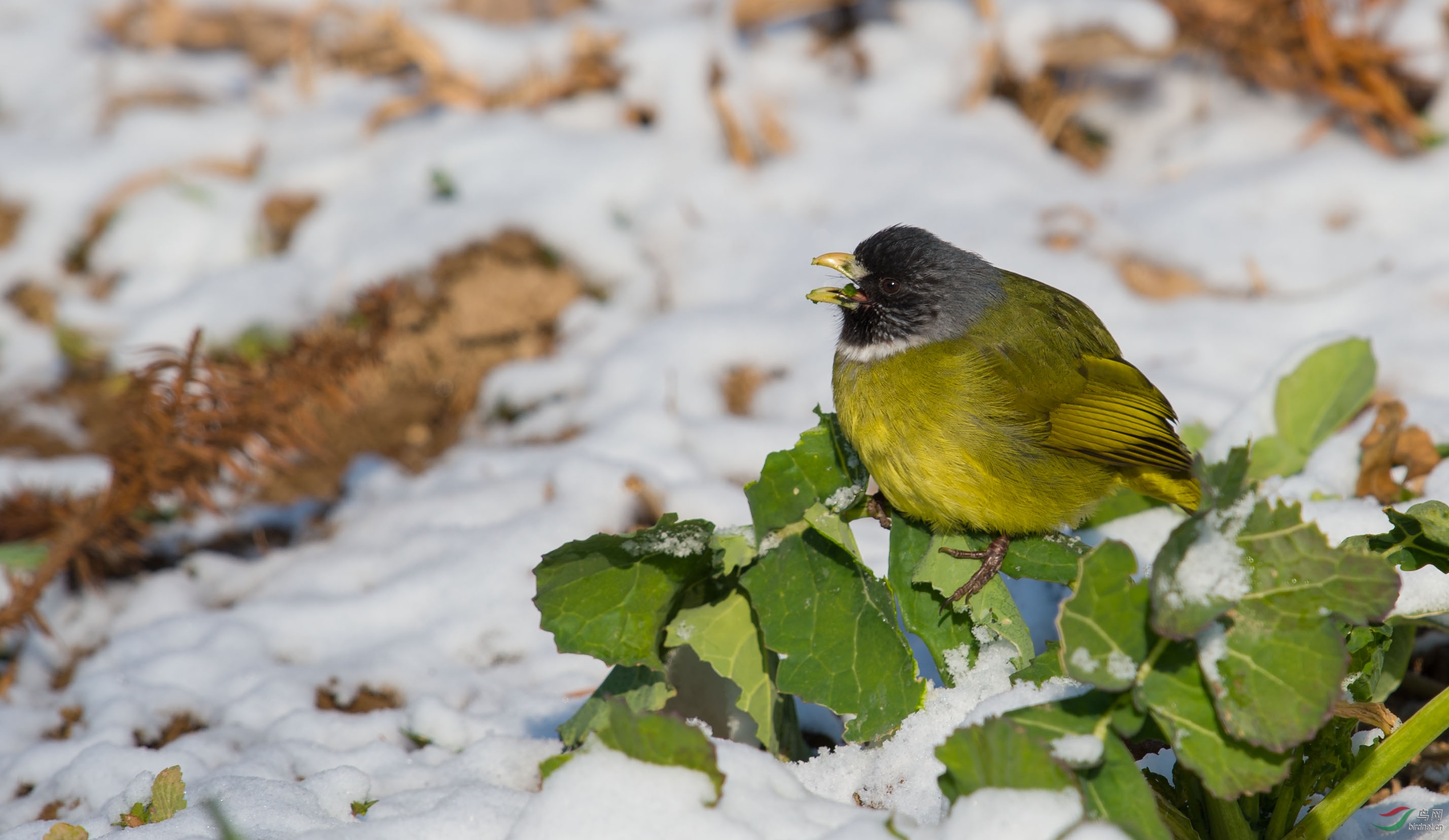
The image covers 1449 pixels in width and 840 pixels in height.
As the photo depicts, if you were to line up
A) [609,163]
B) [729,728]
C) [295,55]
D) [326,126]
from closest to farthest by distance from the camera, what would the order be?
[729,728]
[609,163]
[326,126]
[295,55]

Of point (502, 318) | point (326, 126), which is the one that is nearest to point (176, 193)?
point (326, 126)

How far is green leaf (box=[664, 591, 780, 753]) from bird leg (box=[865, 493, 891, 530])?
0.46 metres

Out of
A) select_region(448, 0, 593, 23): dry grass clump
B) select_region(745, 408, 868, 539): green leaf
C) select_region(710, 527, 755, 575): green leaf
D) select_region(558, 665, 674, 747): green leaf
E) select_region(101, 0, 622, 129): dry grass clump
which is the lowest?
select_region(558, 665, 674, 747): green leaf

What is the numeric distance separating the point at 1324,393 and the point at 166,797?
3.36 m

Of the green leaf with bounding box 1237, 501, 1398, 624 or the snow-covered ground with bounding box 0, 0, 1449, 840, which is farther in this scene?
the snow-covered ground with bounding box 0, 0, 1449, 840

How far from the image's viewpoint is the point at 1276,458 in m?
3.39

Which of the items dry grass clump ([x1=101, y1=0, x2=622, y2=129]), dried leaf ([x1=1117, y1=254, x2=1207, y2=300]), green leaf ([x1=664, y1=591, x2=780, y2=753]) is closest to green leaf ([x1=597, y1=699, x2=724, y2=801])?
green leaf ([x1=664, y1=591, x2=780, y2=753])

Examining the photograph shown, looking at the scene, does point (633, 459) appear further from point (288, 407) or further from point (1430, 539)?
point (1430, 539)

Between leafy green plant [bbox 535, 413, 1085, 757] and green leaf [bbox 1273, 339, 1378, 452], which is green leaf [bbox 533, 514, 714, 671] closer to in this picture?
leafy green plant [bbox 535, 413, 1085, 757]

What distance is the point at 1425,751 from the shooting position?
2.82m

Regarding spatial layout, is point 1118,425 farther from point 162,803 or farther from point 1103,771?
point 162,803

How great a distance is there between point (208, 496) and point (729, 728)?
2.17 meters

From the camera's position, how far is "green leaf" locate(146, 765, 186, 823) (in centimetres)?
234
